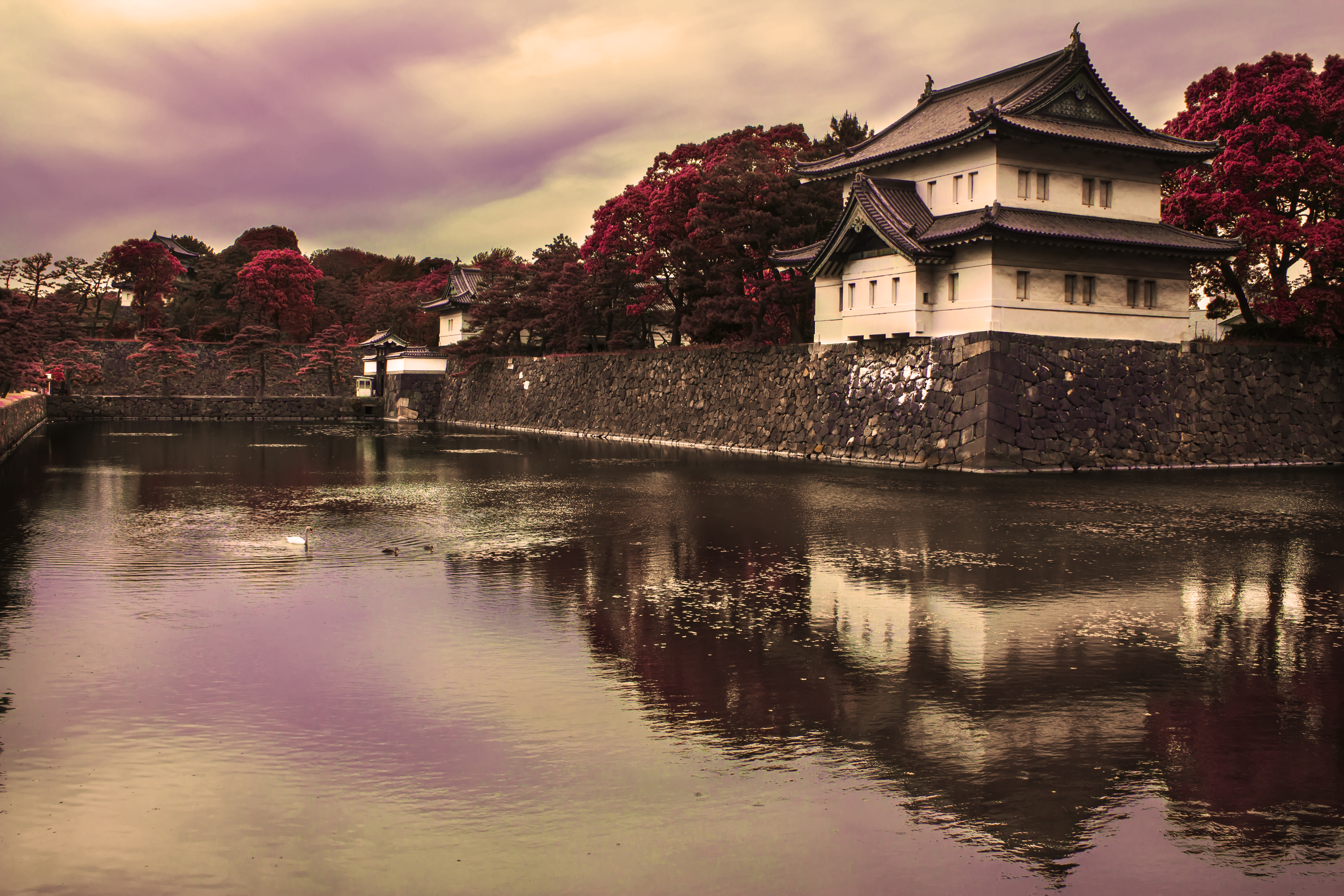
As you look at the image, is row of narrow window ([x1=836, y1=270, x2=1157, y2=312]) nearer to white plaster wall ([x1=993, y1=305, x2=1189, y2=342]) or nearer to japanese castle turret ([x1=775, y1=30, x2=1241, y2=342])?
japanese castle turret ([x1=775, y1=30, x2=1241, y2=342])

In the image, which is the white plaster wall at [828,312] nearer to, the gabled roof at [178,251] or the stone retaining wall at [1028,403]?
the stone retaining wall at [1028,403]

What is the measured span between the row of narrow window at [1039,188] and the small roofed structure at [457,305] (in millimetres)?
36971

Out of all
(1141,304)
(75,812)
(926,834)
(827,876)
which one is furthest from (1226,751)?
(1141,304)

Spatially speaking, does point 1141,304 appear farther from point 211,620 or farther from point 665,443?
point 211,620

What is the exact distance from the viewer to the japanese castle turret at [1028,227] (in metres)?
27.3

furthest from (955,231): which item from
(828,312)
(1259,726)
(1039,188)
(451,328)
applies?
(451,328)

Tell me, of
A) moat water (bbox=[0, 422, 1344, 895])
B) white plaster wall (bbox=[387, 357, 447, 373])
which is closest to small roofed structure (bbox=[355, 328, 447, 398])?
white plaster wall (bbox=[387, 357, 447, 373])

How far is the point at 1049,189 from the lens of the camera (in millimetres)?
28625

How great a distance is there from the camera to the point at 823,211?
35.7 m

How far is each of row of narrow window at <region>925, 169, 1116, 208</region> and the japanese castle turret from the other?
0.12ft

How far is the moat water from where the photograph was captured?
462 cm

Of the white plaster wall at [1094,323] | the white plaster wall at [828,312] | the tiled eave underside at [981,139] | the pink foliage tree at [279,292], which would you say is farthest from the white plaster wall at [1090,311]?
the pink foliage tree at [279,292]

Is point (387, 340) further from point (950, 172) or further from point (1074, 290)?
point (1074, 290)

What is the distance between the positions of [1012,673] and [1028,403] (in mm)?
19891
